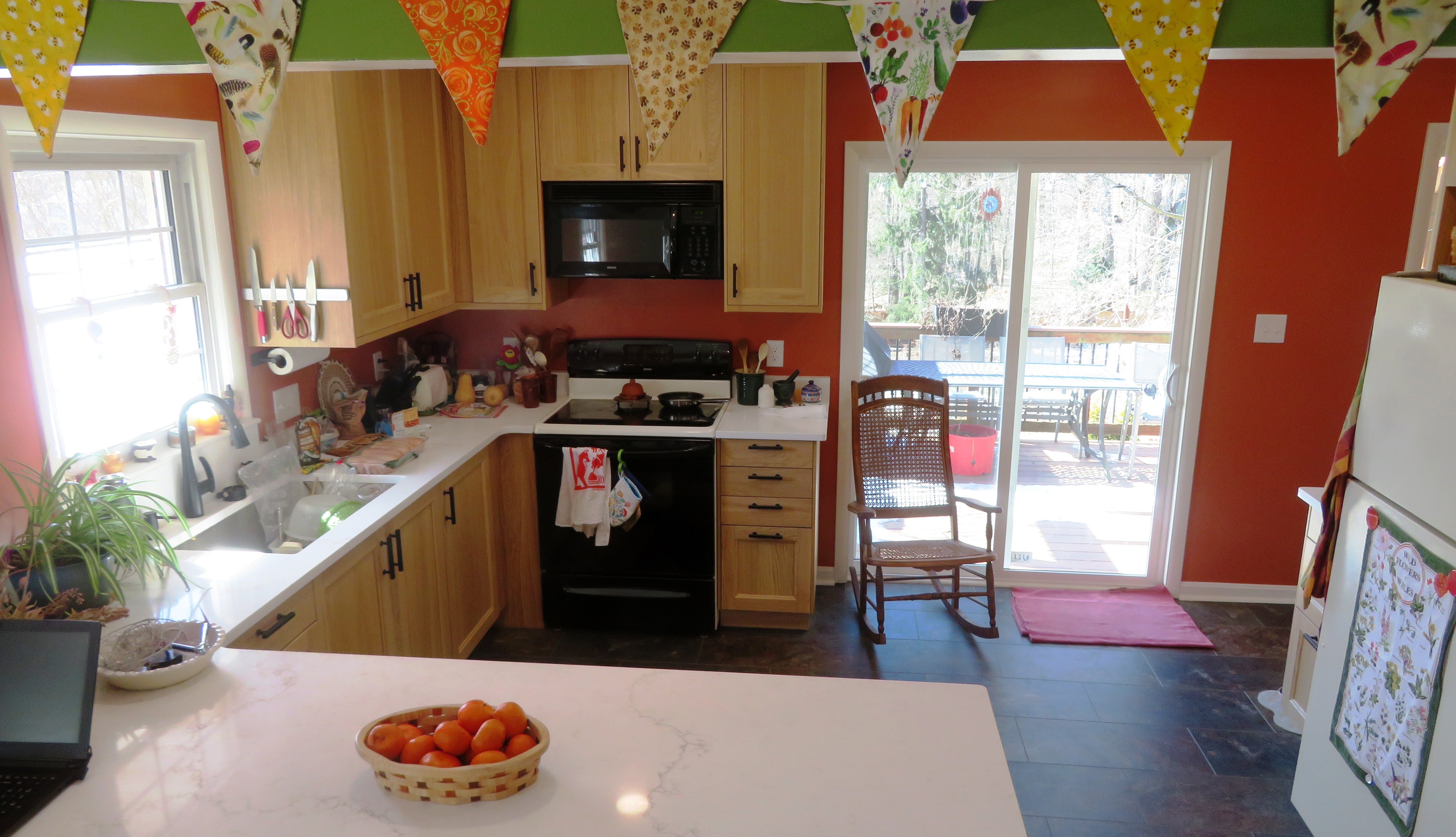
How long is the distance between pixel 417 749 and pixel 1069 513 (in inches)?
144

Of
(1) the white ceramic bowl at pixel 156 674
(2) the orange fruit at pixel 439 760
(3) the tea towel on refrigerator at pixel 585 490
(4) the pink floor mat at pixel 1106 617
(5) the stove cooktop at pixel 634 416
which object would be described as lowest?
(4) the pink floor mat at pixel 1106 617

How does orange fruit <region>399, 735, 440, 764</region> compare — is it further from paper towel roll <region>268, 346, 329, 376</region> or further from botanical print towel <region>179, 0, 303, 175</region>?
paper towel roll <region>268, 346, 329, 376</region>

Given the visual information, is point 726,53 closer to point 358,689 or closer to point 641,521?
point 358,689

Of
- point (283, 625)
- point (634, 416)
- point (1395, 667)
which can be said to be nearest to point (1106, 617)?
point (1395, 667)

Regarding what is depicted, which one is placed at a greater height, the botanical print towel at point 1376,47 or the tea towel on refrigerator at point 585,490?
the botanical print towel at point 1376,47

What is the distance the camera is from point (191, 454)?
2695 mm

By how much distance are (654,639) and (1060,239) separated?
2.43 metres

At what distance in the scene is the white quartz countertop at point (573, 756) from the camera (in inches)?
54.5

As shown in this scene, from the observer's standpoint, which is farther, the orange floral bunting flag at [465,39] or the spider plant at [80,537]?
the spider plant at [80,537]

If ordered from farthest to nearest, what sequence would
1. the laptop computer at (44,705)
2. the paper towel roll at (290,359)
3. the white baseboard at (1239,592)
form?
1. the white baseboard at (1239,592)
2. the paper towel roll at (290,359)
3. the laptop computer at (44,705)

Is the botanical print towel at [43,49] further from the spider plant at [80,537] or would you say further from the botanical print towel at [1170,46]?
the botanical print towel at [1170,46]

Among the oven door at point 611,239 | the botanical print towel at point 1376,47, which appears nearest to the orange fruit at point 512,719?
the botanical print towel at point 1376,47

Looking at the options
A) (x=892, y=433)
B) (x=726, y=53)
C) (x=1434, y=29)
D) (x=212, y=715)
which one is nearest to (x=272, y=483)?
(x=212, y=715)

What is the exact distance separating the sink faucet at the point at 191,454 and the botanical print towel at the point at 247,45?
1.18 m
